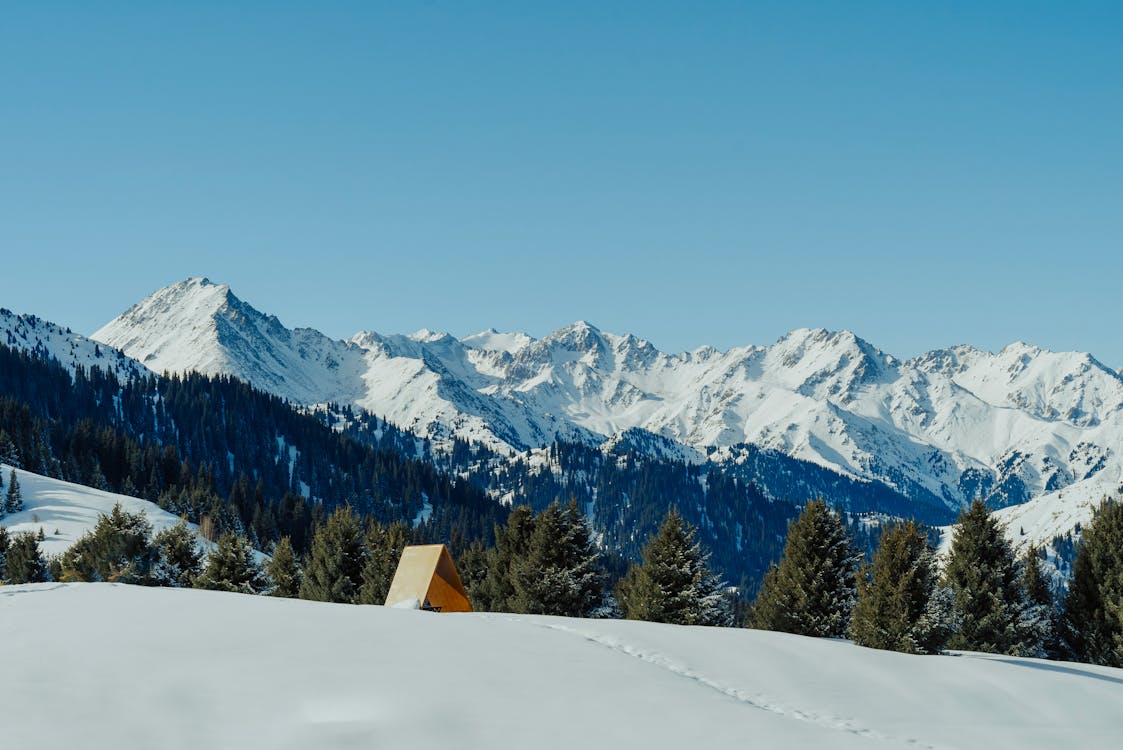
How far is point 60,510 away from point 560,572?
7057cm

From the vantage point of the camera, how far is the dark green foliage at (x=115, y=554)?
5931cm

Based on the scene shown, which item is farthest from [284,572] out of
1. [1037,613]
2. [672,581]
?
[1037,613]

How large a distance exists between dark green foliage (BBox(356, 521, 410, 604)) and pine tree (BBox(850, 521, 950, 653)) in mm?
29383

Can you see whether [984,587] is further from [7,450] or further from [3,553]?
[7,450]

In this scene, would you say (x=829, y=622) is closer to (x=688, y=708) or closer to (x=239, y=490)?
(x=688, y=708)

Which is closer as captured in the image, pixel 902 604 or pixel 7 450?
pixel 902 604

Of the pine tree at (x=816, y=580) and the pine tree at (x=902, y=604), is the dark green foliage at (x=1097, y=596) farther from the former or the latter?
the pine tree at (x=902, y=604)

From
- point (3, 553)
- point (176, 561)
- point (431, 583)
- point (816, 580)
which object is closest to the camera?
point (816, 580)

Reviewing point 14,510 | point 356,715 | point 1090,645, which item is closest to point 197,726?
point 356,715

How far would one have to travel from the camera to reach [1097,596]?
47469 millimetres

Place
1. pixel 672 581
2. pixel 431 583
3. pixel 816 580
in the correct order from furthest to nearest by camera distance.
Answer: pixel 672 581, pixel 431 583, pixel 816 580

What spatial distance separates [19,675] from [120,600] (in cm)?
908

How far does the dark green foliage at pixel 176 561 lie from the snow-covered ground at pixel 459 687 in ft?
112

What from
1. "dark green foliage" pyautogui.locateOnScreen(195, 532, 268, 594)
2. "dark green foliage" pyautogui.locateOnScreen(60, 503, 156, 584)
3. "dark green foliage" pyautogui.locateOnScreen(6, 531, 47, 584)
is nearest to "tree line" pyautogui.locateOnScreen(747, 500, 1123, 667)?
"dark green foliage" pyautogui.locateOnScreen(195, 532, 268, 594)
